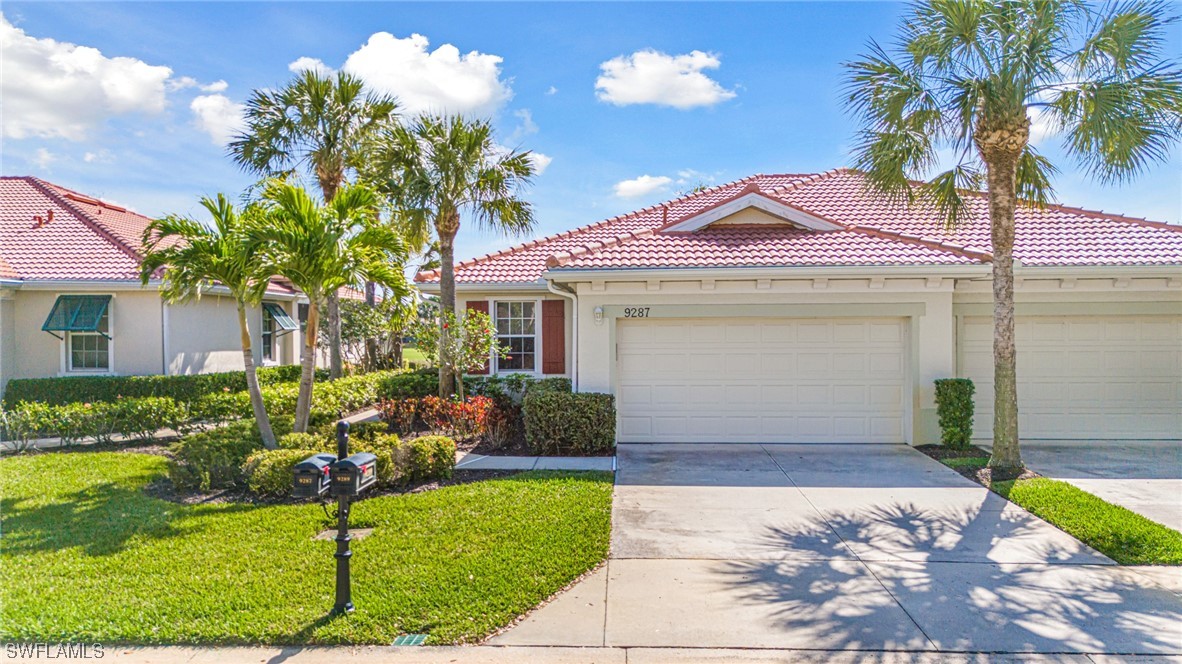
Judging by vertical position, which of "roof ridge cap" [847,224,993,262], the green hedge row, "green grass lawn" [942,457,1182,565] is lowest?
"green grass lawn" [942,457,1182,565]

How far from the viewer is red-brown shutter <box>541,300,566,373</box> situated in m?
12.5

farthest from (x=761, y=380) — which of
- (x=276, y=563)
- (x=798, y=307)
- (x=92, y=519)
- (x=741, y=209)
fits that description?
(x=92, y=519)

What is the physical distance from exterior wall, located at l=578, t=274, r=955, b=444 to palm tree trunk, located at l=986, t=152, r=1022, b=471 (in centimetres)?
154

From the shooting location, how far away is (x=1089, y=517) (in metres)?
6.07

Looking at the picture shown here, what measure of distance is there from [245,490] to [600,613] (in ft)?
16.8

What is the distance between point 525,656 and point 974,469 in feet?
23.7

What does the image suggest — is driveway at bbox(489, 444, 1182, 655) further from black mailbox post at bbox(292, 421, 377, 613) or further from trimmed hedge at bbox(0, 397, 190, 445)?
trimmed hedge at bbox(0, 397, 190, 445)

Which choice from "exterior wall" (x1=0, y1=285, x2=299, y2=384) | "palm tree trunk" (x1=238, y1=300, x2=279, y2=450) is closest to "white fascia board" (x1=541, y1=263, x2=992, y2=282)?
"palm tree trunk" (x1=238, y1=300, x2=279, y2=450)

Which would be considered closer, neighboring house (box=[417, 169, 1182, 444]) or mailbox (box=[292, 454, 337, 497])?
mailbox (box=[292, 454, 337, 497])

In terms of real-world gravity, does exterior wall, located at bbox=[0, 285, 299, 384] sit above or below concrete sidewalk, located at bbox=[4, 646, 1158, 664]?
above

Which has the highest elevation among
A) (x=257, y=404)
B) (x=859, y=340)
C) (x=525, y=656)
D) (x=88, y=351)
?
(x=859, y=340)

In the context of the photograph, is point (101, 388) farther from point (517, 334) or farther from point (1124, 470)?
point (1124, 470)

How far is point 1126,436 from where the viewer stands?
1000 cm

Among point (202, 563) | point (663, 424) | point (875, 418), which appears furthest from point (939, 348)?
point (202, 563)
